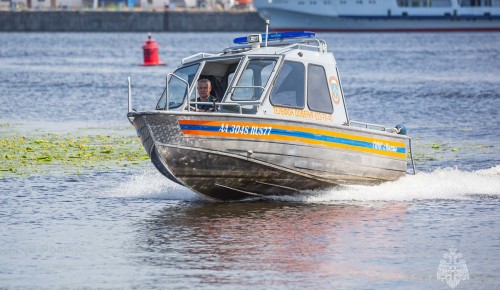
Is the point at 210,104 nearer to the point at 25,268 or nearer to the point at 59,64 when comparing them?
the point at 25,268

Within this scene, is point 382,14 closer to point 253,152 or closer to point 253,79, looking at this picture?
point 253,79

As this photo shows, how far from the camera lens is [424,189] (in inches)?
884

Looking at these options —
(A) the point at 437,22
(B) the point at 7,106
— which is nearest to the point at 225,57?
(B) the point at 7,106

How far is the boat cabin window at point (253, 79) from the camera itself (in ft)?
66.7

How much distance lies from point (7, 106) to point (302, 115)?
2462 centimetres

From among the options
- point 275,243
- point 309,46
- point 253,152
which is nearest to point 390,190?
point 309,46

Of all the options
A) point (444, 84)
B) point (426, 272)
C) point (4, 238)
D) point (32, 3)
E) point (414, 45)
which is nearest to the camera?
point (426, 272)

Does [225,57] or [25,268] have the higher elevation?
[225,57]

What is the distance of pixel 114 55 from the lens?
96875mm

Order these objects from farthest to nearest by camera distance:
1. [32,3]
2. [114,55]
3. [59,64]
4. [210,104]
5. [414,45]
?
[32,3]
[414,45]
[114,55]
[59,64]
[210,104]

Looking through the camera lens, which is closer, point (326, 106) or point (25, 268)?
point (25, 268)

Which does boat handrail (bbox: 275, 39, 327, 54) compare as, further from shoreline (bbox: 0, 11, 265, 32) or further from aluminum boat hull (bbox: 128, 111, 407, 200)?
shoreline (bbox: 0, 11, 265, 32)

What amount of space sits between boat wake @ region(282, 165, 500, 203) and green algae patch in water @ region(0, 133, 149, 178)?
635 cm

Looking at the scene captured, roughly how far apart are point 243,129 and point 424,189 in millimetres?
4495
